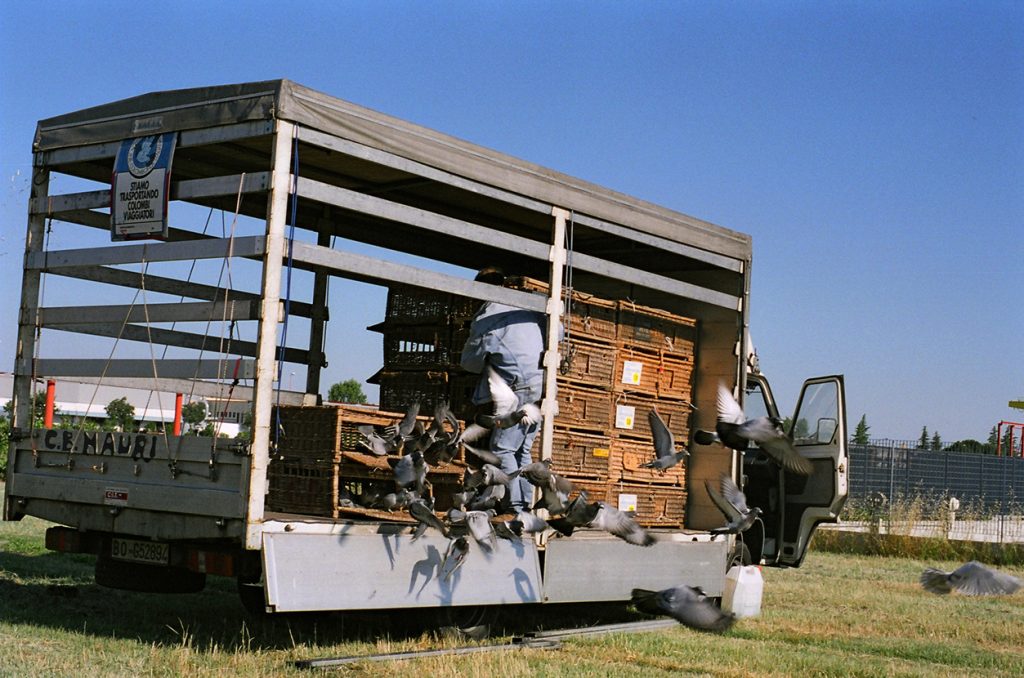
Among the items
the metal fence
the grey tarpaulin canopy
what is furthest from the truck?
the metal fence

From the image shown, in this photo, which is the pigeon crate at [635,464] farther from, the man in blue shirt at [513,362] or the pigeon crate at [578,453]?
the man in blue shirt at [513,362]

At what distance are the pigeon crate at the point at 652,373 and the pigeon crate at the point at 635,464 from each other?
1.55 feet

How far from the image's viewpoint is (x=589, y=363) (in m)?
10.4

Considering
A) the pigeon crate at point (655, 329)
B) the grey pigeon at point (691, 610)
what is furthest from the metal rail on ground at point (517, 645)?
the pigeon crate at point (655, 329)

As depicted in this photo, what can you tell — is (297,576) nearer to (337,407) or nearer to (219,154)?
(337,407)

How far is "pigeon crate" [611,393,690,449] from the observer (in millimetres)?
10781

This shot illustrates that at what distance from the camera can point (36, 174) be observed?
29.7 feet

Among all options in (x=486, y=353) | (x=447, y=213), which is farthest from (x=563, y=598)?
(x=447, y=213)

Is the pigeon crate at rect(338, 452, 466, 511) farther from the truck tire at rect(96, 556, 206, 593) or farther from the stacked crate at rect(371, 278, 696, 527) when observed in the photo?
the truck tire at rect(96, 556, 206, 593)

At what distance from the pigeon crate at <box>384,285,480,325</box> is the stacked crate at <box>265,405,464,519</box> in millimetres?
1516

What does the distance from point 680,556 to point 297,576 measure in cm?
424

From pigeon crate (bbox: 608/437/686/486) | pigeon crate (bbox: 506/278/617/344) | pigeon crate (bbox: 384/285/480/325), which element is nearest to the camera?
pigeon crate (bbox: 506/278/617/344)

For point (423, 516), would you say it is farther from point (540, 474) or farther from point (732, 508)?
point (732, 508)

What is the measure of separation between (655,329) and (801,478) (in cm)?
238
